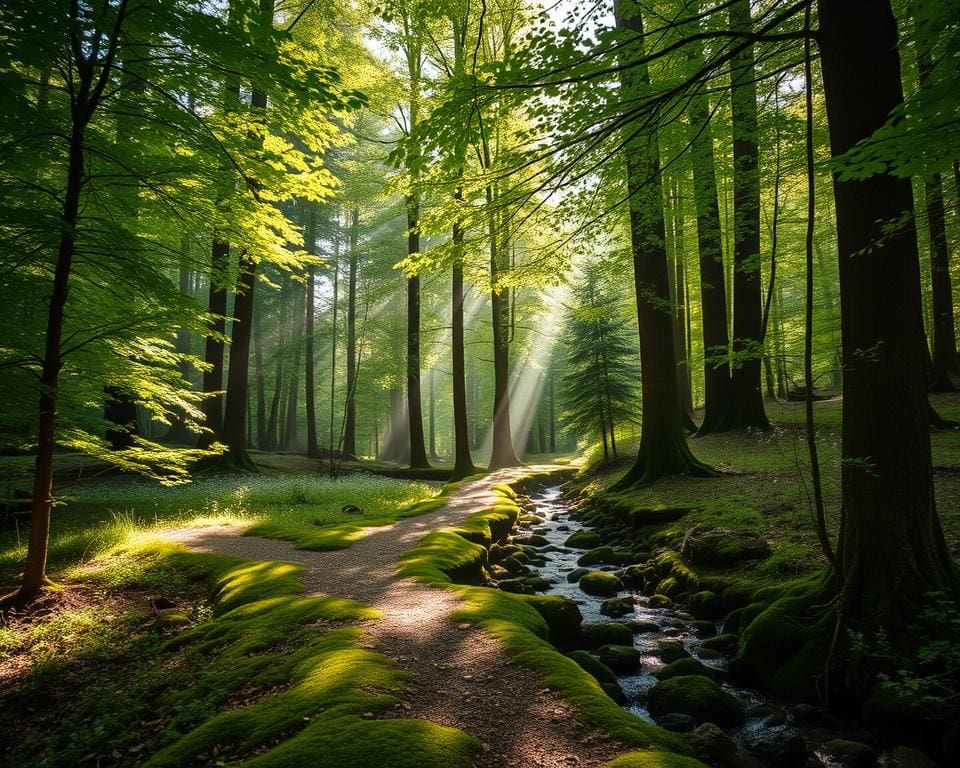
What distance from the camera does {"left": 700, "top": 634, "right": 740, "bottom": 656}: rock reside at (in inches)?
182

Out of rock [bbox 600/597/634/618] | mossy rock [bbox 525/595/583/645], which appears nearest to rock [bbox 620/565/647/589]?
rock [bbox 600/597/634/618]

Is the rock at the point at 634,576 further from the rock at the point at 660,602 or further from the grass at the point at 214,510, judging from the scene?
the grass at the point at 214,510

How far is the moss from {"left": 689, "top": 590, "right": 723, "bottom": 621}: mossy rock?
3.34m

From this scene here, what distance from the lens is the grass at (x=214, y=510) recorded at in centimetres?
736

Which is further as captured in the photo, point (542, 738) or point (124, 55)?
point (124, 55)

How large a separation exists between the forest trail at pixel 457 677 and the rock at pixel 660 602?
8.84ft

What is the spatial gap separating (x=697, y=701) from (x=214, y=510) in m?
9.76

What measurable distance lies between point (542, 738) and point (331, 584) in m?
3.57

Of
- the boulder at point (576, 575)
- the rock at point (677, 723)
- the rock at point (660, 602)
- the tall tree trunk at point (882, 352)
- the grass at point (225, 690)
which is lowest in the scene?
the boulder at point (576, 575)

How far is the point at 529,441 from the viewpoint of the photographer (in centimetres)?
4306

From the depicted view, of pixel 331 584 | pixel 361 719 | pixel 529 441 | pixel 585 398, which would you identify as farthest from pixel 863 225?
pixel 529 441

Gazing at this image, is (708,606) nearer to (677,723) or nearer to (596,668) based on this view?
(596,668)

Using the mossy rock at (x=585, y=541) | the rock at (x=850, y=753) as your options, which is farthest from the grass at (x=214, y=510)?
the rock at (x=850, y=753)

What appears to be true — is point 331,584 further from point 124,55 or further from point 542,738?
point 124,55
